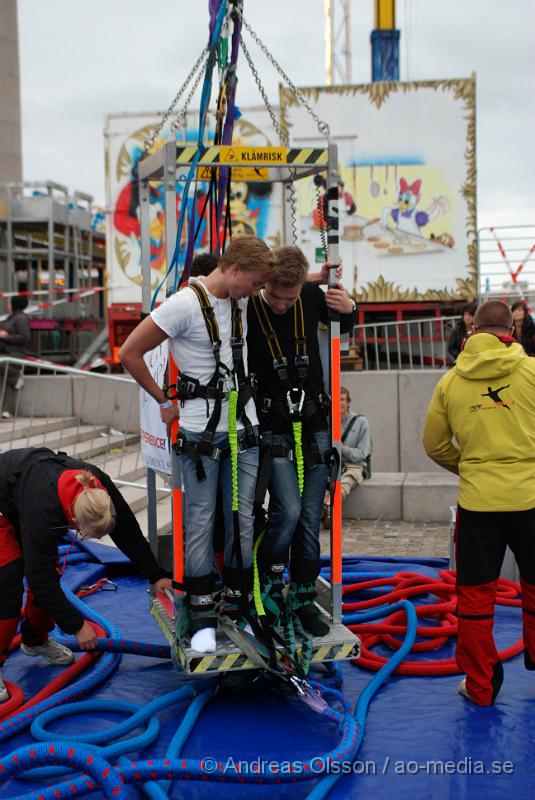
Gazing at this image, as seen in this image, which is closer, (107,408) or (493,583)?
(493,583)

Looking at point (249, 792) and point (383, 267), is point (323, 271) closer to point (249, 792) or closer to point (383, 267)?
point (249, 792)

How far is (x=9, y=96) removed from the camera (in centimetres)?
2319

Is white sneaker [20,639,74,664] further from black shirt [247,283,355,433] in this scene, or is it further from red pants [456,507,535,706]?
red pants [456,507,535,706]

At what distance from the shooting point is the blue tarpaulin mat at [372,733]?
3361mm

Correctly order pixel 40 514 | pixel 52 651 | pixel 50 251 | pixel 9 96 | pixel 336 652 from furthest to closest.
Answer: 1. pixel 9 96
2. pixel 50 251
3. pixel 52 651
4. pixel 336 652
5. pixel 40 514

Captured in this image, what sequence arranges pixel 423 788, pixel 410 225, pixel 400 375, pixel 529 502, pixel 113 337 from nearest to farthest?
pixel 423 788 < pixel 529 502 < pixel 400 375 < pixel 410 225 < pixel 113 337

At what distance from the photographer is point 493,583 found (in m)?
4.05

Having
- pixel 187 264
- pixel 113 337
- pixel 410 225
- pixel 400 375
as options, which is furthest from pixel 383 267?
pixel 187 264

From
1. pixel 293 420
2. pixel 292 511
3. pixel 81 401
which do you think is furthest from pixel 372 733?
pixel 81 401

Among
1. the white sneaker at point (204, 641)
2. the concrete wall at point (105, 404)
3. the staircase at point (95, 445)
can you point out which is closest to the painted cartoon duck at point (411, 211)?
the concrete wall at point (105, 404)

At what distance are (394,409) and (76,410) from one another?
396cm

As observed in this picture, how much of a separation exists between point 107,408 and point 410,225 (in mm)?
5354

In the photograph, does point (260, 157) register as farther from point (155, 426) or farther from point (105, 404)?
point (105, 404)

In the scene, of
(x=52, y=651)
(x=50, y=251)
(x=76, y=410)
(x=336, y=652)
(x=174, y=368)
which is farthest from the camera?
(x=50, y=251)
